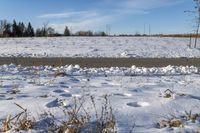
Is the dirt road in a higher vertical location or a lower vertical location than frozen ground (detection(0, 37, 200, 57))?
higher

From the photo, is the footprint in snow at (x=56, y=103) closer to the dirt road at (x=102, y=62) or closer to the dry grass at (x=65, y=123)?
the dry grass at (x=65, y=123)

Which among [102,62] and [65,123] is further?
[102,62]

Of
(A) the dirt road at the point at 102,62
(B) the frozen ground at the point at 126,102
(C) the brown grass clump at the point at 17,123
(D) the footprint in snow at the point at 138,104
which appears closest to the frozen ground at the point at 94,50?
(A) the dirt road at the point at 102,62

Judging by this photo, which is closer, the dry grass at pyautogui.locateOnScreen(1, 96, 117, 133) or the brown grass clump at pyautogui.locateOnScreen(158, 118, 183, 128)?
the dry grass at pyautogui.locateOnScreen(1, 96, 117, 133)

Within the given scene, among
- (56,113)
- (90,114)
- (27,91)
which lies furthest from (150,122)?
(27,91)

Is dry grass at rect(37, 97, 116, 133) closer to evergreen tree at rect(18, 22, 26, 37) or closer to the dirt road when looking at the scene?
the dirt road

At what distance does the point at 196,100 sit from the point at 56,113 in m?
2.17

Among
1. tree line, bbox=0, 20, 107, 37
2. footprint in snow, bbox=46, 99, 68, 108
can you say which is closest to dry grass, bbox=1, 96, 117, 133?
footprint in snow, bbox=46, 99, 68, 108

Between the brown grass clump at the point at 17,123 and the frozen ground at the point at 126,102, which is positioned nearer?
the brown grass clump at the point at 17,123

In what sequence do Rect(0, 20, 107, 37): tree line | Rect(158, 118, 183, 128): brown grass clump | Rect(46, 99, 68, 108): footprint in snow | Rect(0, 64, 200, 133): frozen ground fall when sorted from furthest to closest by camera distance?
Rect(0, 20, 107, 37): tree line, Rect(46, 99, 68, 108): footprint in snow, Rect(0, 64, 200, 133): frozen ground, Rect(158, 118, 183, 128): brown grass clump

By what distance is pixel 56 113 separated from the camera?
179 inches

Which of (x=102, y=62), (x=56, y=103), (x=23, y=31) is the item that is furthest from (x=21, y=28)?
(x=56, y=103)

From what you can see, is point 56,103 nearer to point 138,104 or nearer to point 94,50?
point 138,104

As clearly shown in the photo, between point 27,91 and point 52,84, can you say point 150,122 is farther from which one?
point 52,84
